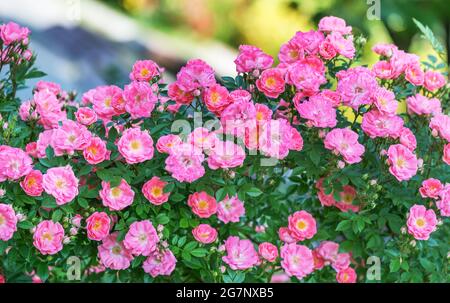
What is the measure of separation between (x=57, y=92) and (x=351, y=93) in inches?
33.0

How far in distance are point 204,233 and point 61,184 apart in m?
0.37

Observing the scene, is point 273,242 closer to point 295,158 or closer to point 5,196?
point 295,158

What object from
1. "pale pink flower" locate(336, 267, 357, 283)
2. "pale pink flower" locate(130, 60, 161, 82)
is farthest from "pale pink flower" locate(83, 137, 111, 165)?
"pale pink flower" locate(336, 267, 357, 283)

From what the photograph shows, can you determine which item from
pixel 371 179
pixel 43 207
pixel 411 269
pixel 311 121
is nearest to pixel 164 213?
pixel 43 207

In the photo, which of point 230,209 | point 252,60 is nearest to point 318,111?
point 252,60

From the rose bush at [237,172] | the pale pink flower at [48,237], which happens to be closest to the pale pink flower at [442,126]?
the rose bush at [237,172]

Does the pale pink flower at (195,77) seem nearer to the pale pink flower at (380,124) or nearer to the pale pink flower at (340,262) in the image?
the pale pink flower at (380,124)

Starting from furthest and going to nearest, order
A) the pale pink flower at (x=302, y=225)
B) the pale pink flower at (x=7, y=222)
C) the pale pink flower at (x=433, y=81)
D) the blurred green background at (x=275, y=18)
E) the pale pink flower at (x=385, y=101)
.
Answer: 1. the blurred green background at (x=275, y=18)
2. the pale pink flower at (x=433, y=81)
3. the pale pink flower at (x=302, y=225)
4. the pale pink flower at (x=385, y=101)
5. the pale pink flower at (x=7, y=222)

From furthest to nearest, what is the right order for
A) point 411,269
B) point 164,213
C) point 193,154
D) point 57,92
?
point 57,92
point 411,269
point 164,213
point 193,154

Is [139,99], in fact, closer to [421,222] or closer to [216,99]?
[216,99]

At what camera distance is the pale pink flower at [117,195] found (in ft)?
5.18

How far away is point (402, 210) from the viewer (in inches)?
69.7

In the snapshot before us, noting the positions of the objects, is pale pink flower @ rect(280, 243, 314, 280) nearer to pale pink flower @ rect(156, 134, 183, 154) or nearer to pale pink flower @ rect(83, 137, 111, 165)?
pale pink flower @ rect(156, 134, 183, 154)

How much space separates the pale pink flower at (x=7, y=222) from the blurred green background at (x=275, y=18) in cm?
259
